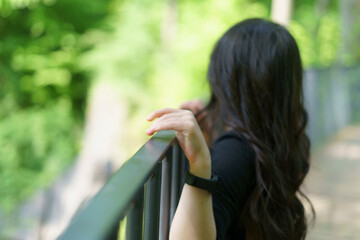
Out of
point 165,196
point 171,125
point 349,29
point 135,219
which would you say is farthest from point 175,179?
point 349,29

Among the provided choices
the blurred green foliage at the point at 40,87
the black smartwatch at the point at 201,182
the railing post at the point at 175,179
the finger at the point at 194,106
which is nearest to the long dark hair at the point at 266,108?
the railing post at the point at 175,179

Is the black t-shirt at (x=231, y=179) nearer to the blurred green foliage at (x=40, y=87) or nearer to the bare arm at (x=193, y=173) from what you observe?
the bare arm at (x=193, y=173)

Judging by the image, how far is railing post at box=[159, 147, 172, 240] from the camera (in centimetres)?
123

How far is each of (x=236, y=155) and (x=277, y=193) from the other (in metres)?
0.22

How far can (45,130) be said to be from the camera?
1127 cm

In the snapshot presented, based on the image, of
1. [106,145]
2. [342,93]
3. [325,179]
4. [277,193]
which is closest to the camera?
[277,193]

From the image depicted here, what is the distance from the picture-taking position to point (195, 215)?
3.54ft

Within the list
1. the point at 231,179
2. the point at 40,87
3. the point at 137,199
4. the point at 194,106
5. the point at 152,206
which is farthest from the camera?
the point at 40,87

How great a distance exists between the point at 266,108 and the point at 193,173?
49cm

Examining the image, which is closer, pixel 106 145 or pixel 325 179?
pixel 325 179

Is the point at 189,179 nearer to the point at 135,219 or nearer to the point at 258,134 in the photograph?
the point at 135,219

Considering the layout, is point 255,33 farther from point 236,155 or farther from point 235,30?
point 236,155

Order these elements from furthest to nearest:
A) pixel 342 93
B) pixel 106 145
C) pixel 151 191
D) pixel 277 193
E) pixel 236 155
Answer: pixel 106 145
pixel 342 93
pixel 277 193
pixel 236 155
pixel 151 191

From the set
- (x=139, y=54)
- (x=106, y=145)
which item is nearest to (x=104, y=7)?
(x=139, y=54)
